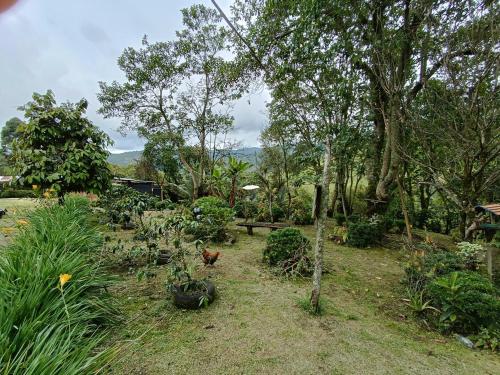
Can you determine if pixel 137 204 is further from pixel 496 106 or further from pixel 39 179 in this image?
pixel 496 106

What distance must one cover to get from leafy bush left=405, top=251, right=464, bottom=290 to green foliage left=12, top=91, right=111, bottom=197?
5431 millimetres

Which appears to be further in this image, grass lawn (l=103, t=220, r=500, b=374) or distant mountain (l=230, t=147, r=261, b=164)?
distant mountain (l=230, t=147, r=261, b=164)

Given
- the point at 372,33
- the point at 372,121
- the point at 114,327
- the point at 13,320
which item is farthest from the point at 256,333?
the point at 372,121

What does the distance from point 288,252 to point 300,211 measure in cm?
529

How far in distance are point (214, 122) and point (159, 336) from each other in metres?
9.75

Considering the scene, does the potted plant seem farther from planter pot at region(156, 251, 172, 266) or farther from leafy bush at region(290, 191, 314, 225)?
leafy bush at region(290, 191, 314, 225)

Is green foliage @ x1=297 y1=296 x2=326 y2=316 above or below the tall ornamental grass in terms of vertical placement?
below

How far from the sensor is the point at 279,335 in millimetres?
2449

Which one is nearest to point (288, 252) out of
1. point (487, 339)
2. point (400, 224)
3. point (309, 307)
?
point (309, 307)

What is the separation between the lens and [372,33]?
5.12 m

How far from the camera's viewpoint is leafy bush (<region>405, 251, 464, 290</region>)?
10.6 feet

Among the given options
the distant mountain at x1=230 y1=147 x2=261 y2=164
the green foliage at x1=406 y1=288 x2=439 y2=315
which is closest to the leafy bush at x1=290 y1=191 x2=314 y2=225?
the distant mountain at x1=230 y1=147 x2=261 y2=164

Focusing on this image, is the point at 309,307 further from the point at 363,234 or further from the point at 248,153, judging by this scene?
the point at 248,153

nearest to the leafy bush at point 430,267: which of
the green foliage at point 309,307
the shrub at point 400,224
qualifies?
the green foliage at point 309,307
